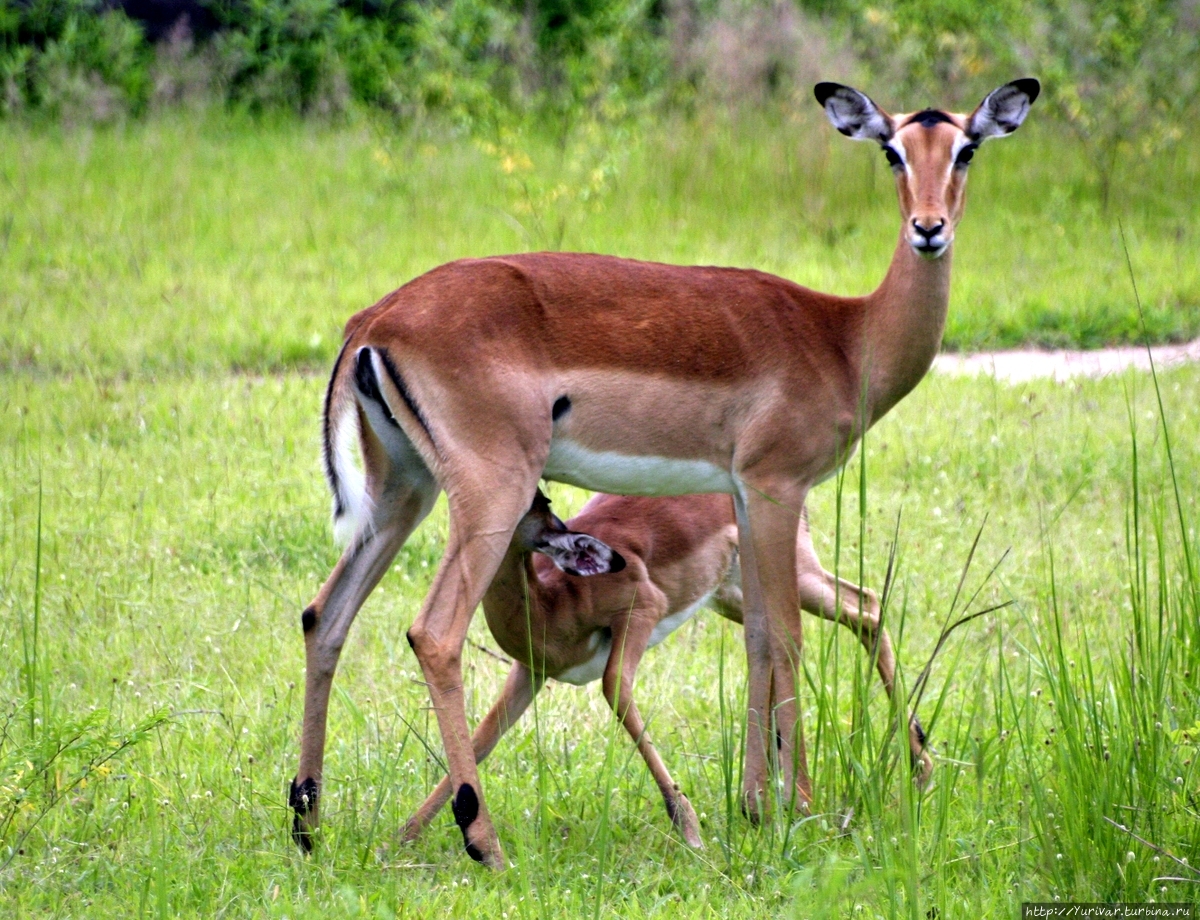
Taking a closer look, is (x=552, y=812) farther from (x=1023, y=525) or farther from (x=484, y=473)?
(x=1023, y=525)

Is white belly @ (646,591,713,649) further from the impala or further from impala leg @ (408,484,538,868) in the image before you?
impala leg @ (408,484,538,868)

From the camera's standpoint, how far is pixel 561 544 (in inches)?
167

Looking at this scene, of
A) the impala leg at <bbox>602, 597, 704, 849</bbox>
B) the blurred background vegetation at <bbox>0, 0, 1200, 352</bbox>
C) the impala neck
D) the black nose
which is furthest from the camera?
the blurred background vegetation at <bbox>0, 0, 1200, 352</bbox>

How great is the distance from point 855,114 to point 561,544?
4.75 ft

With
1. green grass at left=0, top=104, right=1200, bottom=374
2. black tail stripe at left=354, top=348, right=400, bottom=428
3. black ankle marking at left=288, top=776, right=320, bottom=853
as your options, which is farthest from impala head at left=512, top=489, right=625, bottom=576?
green grass at left=0, top=104, right=1200, bottom=374

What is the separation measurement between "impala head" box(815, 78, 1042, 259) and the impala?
0.97m

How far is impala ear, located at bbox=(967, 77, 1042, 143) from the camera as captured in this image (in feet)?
14.0

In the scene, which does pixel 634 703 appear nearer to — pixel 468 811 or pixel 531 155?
pixel 468 811

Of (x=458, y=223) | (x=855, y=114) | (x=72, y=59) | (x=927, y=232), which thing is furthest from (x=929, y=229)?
(x=72, y=59)

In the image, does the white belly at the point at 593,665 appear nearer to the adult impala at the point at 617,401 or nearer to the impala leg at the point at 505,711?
the impala leg at the point at 505,711

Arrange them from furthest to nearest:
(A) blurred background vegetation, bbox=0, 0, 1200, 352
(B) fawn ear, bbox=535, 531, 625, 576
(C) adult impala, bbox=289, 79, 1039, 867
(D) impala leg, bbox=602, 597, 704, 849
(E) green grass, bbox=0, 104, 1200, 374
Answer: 1. (A) blurred background vegetation, bbox=0, 0, 1200, 352
2. (E) green grass, bbox=0, 104, 1200, 374
3. (B) fawn ear, bbox=535, 531, 625, 576
4. (D) impala leg, bbox=602, 597, 704, 849
5. (C) adult impala, bbox=289, 79, 1039, 867

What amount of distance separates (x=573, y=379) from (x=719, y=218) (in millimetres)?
6459

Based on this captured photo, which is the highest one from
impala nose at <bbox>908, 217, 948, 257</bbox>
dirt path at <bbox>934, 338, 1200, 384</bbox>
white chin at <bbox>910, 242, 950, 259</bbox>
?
dirt path at <bbox>934, 338, 1200, 384</bbox>

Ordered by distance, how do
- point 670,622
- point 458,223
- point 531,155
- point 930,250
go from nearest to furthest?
point 930,250 → point 670,622 → point 458,223 → point 531,155
